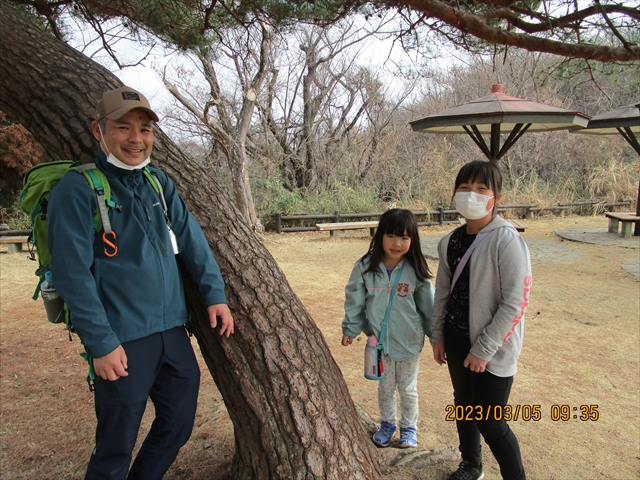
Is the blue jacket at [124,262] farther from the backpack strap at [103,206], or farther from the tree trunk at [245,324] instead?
the tree trunk at [245,324]

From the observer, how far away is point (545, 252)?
27.3ft

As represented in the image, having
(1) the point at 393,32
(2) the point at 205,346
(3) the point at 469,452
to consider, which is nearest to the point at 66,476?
(2) the point at 205,346

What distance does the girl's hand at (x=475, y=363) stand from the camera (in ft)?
6.09

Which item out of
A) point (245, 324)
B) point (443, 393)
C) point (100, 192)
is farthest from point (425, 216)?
point (100, 192)

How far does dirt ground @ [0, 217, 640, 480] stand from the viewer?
243cm

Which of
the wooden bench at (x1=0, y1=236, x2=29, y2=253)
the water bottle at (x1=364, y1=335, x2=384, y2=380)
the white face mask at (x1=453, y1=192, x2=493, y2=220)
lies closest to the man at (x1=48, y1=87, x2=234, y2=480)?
the water bottle at (x1=364, y1=335, x2=384, y2=380)

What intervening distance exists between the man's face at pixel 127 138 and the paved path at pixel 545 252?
264 inches

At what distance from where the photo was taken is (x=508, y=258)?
1815mm

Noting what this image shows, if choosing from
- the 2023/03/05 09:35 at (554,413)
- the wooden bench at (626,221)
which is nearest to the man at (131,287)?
the 2023/03/05 09:35 at (554,413)

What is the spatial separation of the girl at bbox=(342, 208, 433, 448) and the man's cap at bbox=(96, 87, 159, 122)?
122 centimetres

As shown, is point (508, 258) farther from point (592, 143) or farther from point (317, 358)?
point (592, 143)

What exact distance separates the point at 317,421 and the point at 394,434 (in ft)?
2.71

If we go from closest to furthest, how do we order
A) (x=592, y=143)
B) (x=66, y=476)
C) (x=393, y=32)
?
(x=66, y=476) → (x=393, y=32) → (x=592, y=143)

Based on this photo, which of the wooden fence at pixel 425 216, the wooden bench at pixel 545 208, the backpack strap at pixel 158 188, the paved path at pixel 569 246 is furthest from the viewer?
the wooden bench at pixel 545 208
